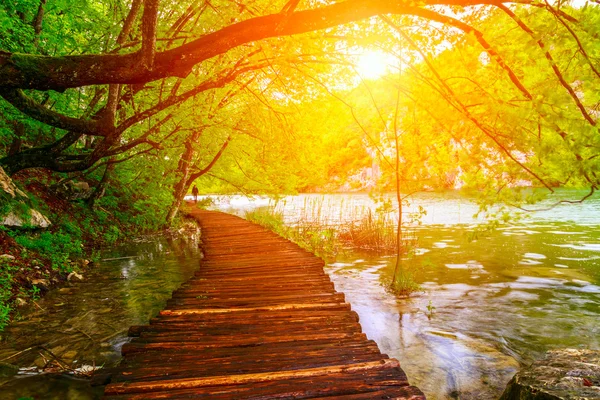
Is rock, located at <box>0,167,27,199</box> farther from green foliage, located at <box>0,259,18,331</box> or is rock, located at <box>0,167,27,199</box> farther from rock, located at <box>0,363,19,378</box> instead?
rock, located at <box>0,363,19,378</box>

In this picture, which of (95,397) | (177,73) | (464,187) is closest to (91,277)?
(95,397)

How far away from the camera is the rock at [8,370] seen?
4.34 metres

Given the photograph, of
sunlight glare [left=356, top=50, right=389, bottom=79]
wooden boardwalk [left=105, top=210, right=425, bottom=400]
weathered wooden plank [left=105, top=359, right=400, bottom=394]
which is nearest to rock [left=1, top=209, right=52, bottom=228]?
wooden boardwalk [left=105, top=210, right=425, bottom=400]

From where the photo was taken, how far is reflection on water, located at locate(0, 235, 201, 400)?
419 cm

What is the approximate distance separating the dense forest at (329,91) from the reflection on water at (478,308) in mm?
1524

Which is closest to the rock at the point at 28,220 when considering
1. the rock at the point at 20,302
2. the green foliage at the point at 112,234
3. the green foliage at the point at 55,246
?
the green foliage at the point at 55,246

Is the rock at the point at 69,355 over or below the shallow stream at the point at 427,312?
below

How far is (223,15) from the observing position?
672 centimetres

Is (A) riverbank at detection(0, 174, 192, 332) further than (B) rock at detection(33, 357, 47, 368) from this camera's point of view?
Yes

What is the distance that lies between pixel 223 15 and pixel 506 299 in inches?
358

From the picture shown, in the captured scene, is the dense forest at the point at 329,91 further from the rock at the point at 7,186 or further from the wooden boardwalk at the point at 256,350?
the wooden boardwalk at the point at 256,350

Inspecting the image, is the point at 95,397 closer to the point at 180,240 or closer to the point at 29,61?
the point at 29,61

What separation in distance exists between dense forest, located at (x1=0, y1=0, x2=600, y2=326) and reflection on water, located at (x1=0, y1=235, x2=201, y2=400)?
0.63 m

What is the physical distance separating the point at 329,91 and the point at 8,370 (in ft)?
22.2
